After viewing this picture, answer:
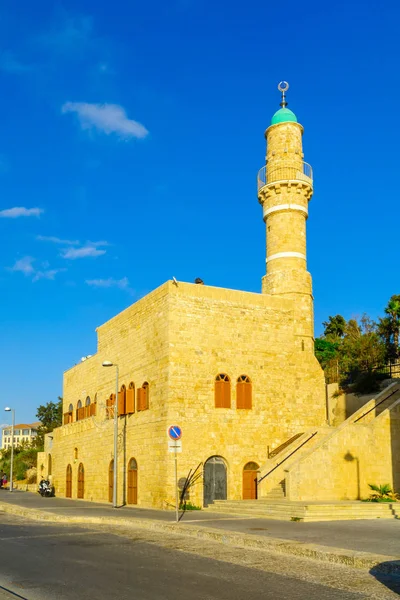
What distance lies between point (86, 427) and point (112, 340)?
5636 mm

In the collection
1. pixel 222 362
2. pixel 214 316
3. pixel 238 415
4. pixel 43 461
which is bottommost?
pixel 43 461

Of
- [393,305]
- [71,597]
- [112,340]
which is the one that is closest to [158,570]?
[71,597]

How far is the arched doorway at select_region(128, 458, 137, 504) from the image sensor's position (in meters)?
26.3

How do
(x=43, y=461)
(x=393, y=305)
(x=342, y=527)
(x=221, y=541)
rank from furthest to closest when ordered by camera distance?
(x=43, y=461) < (x=393, y=305) < (x=342, y=527) < (x=221, y=541)

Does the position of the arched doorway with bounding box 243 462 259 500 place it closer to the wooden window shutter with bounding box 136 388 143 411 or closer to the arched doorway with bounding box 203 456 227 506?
the arched doorway with bounding box 203 456 227 506

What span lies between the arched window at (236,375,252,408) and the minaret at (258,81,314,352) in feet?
10.3

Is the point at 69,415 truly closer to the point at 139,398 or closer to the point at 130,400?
the point at 130,400

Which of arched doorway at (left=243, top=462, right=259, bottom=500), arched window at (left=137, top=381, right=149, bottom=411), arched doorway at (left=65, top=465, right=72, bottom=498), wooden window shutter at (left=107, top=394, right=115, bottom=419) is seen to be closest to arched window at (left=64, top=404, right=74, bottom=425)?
arched doorway at (left=65, top=465, right=72, bottom=498)

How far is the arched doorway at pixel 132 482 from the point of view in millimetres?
26312

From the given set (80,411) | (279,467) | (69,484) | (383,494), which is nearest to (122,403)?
(80,411)

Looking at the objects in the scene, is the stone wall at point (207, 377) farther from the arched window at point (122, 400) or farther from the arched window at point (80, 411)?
the arched window at point (80, 411)

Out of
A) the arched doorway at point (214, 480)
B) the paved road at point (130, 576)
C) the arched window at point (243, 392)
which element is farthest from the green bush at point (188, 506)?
the paved road at point (130, 576)

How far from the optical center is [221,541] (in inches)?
519

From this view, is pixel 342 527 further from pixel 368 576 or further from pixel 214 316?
pixel 214 316
